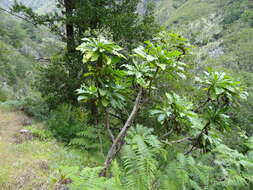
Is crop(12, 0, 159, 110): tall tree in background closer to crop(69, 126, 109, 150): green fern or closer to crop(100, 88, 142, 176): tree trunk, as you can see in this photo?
crop(69, 126, 109, 150): green fern

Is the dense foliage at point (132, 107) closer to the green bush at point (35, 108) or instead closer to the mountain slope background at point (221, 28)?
the green bush at point (35, 108)

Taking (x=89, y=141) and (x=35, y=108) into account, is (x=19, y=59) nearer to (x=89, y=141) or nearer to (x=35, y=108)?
(x=35, y=108)

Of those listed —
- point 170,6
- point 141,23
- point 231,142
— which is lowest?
point 231,142

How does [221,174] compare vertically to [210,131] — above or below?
below

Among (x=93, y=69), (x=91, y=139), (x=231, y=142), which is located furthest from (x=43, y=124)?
(x=231, y=142)

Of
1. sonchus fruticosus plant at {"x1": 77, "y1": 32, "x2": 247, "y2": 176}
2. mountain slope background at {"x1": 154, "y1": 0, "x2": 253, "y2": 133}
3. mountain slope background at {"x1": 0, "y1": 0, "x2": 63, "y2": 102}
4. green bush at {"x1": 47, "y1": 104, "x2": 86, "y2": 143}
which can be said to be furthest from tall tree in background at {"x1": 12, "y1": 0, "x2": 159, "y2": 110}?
mountain slope background at {"x1": 154, "y1": 0, "x2": 253, "y2": 133}

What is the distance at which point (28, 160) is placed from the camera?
409 centimetres

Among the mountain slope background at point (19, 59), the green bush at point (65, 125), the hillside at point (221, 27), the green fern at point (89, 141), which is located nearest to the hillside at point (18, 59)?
the mountain slope background at point (19, 59)

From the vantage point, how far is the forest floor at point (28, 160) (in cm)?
323

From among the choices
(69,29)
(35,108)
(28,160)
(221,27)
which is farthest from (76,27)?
(221,27)

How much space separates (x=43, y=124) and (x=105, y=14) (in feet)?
13.7

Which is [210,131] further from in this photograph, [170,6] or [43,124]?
[170,6]

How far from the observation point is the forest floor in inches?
127

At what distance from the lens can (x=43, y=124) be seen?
661 centimetres
